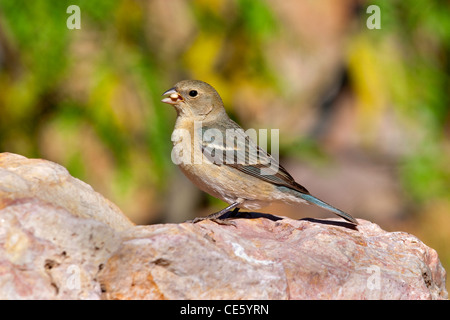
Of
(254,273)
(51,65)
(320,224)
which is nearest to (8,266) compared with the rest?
(254,273)

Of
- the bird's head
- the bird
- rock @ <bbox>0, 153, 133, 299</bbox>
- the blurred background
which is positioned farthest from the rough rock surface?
the blurred background

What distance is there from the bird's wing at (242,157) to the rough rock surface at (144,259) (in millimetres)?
1047

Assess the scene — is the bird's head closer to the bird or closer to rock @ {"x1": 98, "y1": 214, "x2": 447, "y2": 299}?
the bird

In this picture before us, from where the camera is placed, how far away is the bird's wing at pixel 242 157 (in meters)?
6.00

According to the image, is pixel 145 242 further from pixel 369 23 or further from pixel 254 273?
pixel 369 23

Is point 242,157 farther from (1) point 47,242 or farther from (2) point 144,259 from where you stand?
(1) point 47,242

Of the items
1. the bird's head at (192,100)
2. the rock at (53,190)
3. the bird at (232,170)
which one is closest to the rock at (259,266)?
the rock at (53,190)

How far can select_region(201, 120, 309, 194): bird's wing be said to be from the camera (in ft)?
19.7

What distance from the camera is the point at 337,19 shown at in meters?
12.9

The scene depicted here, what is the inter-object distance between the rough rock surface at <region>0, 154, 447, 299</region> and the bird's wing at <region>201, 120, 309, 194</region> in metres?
1.05

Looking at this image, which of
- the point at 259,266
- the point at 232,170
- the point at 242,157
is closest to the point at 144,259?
the point at 259,266

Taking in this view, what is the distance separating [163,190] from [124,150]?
1.25 meters

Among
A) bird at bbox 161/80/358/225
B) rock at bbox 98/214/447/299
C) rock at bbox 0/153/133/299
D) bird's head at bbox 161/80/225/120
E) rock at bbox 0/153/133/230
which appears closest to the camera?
rock at bbox 0/153/133/299

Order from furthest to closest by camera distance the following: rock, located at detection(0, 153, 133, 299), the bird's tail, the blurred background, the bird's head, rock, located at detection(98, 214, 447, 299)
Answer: the blurred background < the bird's head < the bird's tail < rock, located at detection(98, 214, 447, 299) < rock, located at detection(0, 153, 133, 299)
